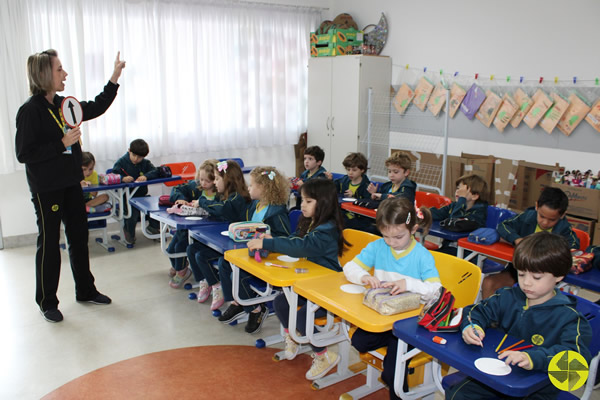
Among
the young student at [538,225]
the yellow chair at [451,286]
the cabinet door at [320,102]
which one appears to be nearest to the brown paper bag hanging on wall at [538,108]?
the young student at [538,225]

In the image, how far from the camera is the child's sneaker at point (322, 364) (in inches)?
115

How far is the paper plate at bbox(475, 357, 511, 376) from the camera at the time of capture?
1.67 m

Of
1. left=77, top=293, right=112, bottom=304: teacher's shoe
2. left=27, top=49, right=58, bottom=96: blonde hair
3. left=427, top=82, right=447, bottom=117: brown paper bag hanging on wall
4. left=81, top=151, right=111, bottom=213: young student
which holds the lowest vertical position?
left=77, top=293, right=112, bottom=304: teacher's shoe

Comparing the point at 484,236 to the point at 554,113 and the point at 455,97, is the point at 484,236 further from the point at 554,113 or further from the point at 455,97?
the point at 455,97

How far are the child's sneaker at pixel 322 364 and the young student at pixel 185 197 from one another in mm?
1667

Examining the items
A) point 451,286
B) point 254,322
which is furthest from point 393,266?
point 254,322

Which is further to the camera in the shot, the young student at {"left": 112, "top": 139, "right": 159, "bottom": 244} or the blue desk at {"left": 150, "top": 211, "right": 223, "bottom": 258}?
A: the young student at {"left": 112, "top": 139, "right": 159, "bottom": 244}

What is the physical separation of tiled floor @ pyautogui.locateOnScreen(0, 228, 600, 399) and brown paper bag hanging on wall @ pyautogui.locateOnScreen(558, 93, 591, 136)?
2873mm

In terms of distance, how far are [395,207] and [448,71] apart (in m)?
4.18

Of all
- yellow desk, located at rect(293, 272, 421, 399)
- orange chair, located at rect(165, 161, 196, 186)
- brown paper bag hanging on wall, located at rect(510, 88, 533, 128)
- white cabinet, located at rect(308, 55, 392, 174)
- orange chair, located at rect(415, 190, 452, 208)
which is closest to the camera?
yellow desk, located at rect(293, 272, 421, 399)

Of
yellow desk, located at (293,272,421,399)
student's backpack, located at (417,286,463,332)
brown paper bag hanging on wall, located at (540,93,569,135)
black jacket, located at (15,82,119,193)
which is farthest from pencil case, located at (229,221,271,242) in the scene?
brown paper bag hanging on wall, located at (540,93,569,135)

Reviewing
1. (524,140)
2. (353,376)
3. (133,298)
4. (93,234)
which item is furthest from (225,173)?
(524,140)

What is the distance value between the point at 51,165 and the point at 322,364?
2193 mm

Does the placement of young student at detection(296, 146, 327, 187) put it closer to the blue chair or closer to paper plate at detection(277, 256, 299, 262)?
paper plate at detection(277, 256, 299, 262)
